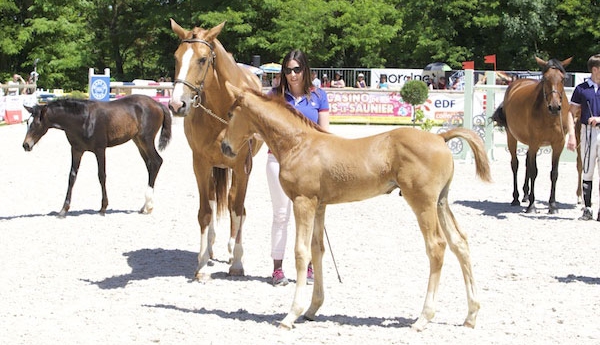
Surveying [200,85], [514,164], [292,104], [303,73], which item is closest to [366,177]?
[292,104]

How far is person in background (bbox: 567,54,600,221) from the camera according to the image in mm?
10344

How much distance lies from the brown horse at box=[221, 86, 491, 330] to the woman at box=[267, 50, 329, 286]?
0.83m

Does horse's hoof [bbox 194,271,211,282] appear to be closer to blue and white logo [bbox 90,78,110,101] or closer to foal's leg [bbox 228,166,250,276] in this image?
foal's leg [bbox 228,166,250,276]

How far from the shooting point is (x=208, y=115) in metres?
7.76

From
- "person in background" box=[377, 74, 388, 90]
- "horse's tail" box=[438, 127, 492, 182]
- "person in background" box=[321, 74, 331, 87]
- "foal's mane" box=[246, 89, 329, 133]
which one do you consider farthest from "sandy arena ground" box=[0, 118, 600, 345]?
"person in background" box=[321, 74, 331, 87]

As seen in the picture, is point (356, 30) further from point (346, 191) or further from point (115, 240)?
point (346, 191)

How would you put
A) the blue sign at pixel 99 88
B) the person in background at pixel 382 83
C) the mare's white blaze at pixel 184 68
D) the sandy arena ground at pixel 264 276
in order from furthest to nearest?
1. the person in background at pixel 382 83
2. the blue sign at pixel 99 88
3. the mare's white blaze at pixel 184 68
4. the sandy arena ground at pixel 264 276

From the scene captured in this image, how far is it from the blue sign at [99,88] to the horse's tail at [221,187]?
63.0 feet

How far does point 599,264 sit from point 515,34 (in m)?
34.7

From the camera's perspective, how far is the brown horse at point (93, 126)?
11.3m

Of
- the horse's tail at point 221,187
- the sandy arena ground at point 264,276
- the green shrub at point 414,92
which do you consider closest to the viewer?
the sandy arena ground at point 264,276

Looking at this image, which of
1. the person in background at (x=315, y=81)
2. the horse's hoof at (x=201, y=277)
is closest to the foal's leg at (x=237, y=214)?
the horse's hoof at (x=201, y=277)

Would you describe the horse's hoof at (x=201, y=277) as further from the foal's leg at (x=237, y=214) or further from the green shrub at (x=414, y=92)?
the green shrub at (x=414, y=92)

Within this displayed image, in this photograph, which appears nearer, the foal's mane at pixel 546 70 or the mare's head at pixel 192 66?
the mare's head at pixel 192 66
